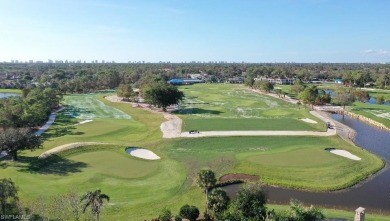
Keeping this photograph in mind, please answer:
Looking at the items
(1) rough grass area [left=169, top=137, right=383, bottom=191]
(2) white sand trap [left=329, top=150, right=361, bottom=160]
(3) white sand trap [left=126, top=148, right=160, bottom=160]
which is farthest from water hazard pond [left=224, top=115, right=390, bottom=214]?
(3) white sand trap [left=126, top=148, right=160, bottom=160]

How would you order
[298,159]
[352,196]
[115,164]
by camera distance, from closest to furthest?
[352,196] < [115,164] < [298,159]

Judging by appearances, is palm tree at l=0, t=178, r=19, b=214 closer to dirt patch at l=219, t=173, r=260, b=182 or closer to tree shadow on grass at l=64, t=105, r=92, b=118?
dirt patch at l=219, t=173, r=260, b=182

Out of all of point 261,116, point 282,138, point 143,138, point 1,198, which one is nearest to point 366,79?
point 261,116

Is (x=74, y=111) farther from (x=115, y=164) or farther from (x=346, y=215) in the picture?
(x=346, y=215)

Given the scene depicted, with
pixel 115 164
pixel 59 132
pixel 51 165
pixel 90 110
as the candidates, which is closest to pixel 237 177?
pixel 115 164

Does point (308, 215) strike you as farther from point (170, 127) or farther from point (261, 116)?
point (261, 116)

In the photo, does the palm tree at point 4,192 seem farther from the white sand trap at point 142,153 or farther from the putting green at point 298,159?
the putting green at point 298,159
